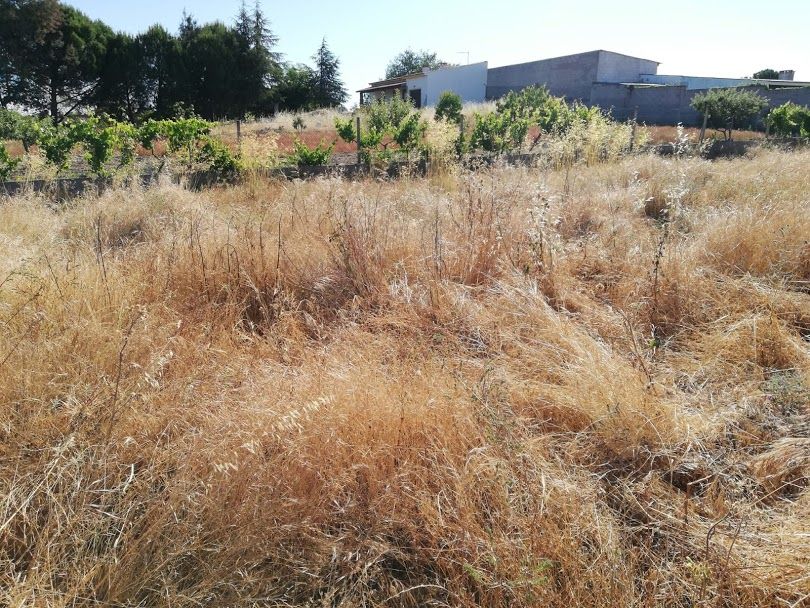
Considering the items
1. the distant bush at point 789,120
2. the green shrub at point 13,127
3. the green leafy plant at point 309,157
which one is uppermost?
the distant bush at point 789,120

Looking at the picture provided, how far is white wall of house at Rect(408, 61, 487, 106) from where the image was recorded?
→ 34688mm

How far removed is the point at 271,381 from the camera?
230 centimetres

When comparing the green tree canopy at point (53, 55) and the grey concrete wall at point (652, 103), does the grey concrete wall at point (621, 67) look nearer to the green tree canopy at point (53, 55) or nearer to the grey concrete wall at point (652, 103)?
the grey concrete wall at point (652, 103)

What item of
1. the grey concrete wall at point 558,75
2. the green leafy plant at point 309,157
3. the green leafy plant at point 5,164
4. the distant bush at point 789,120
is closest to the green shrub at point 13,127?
the green leafy plant at point 5,164

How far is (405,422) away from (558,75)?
34377 mm

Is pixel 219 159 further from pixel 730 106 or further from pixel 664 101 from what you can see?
pixel 664 101

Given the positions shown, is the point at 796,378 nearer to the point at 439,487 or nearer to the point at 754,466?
the point at 754,466

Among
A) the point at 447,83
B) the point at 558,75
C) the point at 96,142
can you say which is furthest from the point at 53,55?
the point at 558,75

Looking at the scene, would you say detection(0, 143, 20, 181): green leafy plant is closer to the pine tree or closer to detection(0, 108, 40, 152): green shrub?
detection(0, 108, 40, 152): green shrub

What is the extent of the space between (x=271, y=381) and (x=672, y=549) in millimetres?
1657

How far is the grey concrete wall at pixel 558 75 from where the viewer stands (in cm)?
2989

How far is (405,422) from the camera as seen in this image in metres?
1.95

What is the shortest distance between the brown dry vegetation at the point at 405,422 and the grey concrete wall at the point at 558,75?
97.8 feet

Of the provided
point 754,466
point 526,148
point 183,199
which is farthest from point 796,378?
point 526,148
